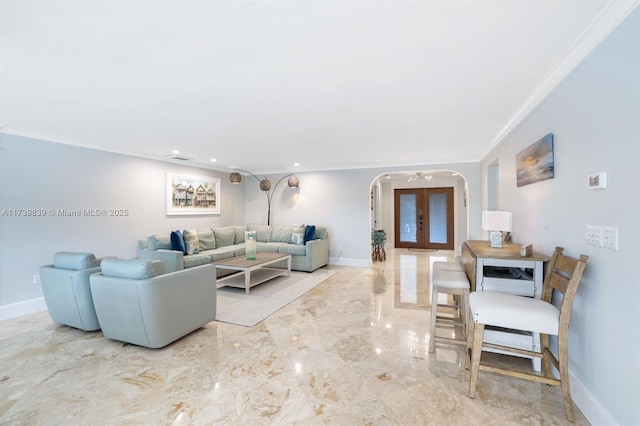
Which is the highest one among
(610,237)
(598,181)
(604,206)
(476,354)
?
(598,181)

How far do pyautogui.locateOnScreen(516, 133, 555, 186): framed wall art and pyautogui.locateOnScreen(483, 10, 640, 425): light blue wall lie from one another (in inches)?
3.0

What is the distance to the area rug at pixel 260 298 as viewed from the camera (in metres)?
3.40

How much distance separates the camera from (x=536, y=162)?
2477 mm

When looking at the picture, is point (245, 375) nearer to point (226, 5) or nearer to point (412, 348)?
point (412, 348)

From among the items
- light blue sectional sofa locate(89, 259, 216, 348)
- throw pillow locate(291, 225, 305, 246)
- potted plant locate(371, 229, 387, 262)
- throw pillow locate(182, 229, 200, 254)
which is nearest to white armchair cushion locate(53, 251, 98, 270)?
light blue sectional sofa locate(89, 259, 216, 348)

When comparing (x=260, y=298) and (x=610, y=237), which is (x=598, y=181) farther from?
(x=260, y=298)

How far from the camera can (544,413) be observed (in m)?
1.77

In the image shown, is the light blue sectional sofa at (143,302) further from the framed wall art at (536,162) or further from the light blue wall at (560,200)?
the framed wall art at (536,162)

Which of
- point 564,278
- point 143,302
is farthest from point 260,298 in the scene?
point 564,278

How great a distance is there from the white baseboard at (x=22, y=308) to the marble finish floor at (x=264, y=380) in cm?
16

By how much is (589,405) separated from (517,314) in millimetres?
641

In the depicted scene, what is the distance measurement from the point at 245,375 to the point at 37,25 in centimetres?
259

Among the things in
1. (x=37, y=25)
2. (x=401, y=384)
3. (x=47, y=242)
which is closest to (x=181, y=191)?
(x=47, y=242)

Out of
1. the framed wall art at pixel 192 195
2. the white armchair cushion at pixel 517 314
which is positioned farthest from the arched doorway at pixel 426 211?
the white armchair cushion at pixel 517 314
